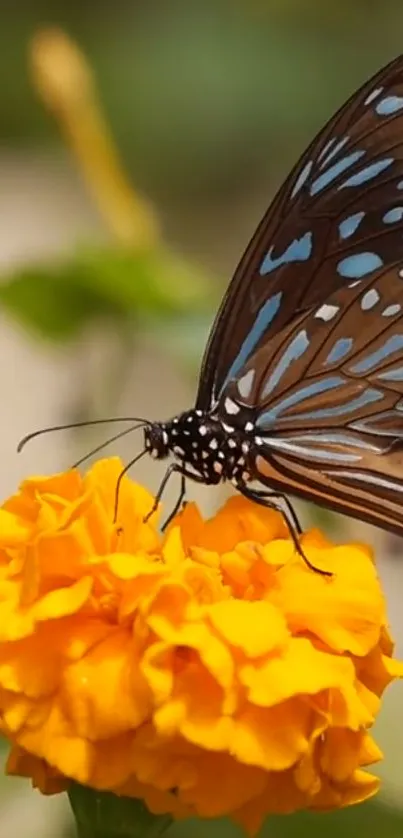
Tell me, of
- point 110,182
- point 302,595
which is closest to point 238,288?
point 302,595

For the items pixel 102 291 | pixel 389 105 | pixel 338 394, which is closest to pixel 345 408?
pixel 338 394

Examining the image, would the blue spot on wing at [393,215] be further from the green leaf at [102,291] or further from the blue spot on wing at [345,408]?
the green leaf at [102,291]

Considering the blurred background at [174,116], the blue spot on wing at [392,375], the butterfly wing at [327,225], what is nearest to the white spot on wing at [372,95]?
the butterfly wing at [327,225]

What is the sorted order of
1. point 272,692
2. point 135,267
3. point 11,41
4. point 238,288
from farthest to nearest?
point 11,41, point 135,267, point 238,288, point 272,692

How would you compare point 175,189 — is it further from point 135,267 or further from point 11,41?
point 135,267

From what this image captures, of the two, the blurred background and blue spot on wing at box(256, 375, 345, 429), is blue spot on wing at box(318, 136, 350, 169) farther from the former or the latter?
the blurred background

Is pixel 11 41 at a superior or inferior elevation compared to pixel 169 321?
superior
